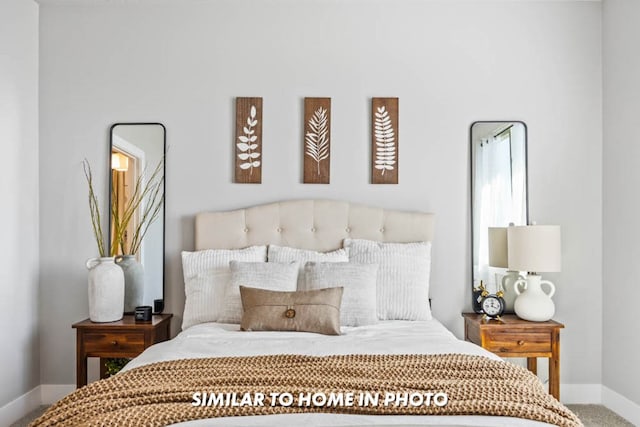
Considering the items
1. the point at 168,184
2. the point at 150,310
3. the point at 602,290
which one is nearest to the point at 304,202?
the point at 168,184

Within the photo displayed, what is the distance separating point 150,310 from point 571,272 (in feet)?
9.32

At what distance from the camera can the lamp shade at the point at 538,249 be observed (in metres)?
3.22

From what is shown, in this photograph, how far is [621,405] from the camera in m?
3.42

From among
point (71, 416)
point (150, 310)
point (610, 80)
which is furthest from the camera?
point (610, 80)

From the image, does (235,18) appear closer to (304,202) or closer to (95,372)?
(304,202)

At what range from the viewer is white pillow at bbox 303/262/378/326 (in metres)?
3.02

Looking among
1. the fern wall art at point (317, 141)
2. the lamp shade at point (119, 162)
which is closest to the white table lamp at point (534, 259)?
the fern wall art at point (317, 141)

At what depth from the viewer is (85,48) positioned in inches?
147

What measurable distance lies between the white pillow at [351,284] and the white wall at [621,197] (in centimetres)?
163

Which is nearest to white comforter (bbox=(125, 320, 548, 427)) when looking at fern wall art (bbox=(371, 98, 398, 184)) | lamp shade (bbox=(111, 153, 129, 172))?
fern wall art (bbox=(371, 98, 398, 184))

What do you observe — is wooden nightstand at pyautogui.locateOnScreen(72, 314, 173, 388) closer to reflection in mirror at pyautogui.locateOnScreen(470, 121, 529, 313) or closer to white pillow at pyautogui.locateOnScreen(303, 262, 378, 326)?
white pillow at pyautogui.locateOnScreen(303, 262, 378, 326)

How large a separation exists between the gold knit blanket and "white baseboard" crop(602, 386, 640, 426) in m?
1.76

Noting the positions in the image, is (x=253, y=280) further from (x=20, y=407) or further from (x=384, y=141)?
(x=20, y=407)

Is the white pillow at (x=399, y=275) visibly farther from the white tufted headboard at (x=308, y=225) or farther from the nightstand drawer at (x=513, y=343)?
the nightstand drawer at (x=513, y=343)
